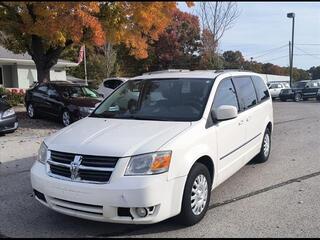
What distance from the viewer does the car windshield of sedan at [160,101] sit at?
577cm

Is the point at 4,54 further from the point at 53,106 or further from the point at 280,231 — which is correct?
the point at 280,231

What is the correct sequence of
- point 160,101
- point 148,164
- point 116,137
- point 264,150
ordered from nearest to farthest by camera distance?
point 148,164
point 116,137
point 160,101
point 264,150

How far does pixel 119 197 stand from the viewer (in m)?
4.46

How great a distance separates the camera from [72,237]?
188 inches

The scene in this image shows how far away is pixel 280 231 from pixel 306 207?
39.9 inches

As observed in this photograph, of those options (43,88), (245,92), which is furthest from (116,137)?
(43,88)

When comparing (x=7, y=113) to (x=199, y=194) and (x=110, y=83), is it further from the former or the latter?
(x=199, y=194)

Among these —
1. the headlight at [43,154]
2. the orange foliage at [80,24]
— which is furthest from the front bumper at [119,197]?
the orange foliage at [80,24]

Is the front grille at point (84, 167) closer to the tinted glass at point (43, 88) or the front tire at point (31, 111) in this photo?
the tinted glass at point (43, 88)

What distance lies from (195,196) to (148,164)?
815mm

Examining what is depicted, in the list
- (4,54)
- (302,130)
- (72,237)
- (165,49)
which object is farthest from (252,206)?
(165,49)

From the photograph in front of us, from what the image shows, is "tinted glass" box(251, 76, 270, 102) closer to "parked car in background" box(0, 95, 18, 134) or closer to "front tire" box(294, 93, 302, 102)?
"parked car in background" box(0, 95, 18, 134)

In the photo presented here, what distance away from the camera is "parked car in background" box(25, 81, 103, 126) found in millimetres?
14127

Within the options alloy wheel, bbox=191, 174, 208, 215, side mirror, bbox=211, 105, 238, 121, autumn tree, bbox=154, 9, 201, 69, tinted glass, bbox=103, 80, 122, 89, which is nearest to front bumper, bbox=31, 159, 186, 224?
alloy wheel, bbox=191, 174, 208, 215
